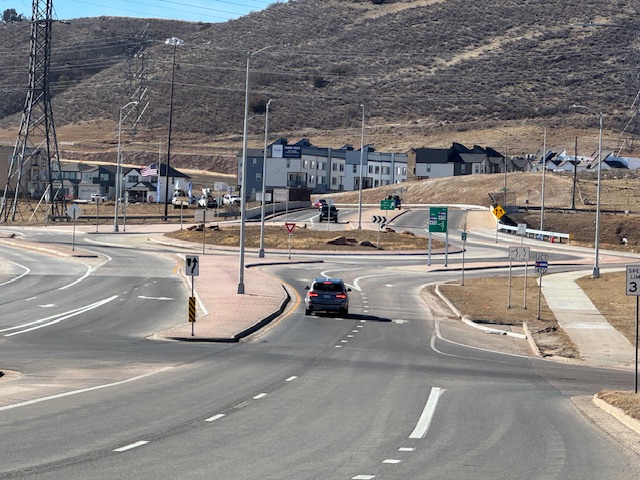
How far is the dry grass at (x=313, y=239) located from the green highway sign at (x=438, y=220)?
11.9 m

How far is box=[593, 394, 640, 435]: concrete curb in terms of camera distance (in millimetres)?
17312

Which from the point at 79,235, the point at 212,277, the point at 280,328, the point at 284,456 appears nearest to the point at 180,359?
the point at 280,328

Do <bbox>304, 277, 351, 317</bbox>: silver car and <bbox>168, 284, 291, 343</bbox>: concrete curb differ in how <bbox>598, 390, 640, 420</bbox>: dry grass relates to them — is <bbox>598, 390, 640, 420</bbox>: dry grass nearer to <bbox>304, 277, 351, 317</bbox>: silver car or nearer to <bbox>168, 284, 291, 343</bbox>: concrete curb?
<bbox>168, 284, 291, 343</bbox>: concrete curb

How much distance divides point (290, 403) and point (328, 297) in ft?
67.5

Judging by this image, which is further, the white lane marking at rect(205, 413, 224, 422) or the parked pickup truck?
the parked pickup truck

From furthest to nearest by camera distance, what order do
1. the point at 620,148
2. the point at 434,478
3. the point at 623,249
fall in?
1. the point at 620,148
2. the point at 623,249
3. the point at 434,478

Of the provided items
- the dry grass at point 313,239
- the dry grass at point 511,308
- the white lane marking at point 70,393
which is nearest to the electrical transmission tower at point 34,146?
the dry grass at point 313,239

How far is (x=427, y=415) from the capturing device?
712 inches

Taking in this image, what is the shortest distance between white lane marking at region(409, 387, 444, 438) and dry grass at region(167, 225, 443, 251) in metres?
56.6

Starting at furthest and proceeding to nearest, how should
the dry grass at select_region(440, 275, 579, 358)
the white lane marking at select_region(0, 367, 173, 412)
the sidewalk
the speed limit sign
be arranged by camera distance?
the dry grass at select_region(440, 275, 579, 358) < the sidewalk < the speed limit sign < the white lane marking at select_region(0, 367, 173, 412)

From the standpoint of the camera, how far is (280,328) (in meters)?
35.4

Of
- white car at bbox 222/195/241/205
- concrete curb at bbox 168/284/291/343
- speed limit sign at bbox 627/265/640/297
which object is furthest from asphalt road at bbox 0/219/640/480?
white car at bbox 222/195/241/205

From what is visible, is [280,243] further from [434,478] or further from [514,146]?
[514,146]

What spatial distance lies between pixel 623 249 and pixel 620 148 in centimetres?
9934
